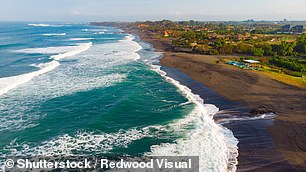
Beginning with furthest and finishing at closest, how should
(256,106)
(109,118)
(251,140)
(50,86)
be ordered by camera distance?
1. (50,86)
2. (256,106)
3. (109,118)
4. (251,140)

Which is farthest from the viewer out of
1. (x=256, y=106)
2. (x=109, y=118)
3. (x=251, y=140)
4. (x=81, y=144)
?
(x=256, y=106)

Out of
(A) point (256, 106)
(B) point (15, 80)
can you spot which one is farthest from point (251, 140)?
(B) point (15, 80)

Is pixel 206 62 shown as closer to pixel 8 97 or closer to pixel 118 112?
pixel 118 112

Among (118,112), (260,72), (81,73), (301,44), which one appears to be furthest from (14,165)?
(301,44)

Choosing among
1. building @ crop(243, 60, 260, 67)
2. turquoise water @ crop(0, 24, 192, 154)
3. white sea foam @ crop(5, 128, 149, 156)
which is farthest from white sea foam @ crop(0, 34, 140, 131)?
building @ crop(243, 60, 260, 67)

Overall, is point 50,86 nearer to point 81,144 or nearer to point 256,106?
point 81,144

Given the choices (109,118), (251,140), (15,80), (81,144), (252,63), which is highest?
(252,63)
